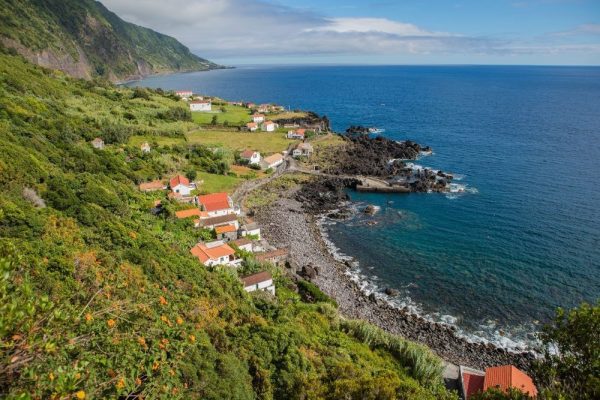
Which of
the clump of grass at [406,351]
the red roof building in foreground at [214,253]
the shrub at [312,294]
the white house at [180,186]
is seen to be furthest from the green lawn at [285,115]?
the clump of grass at [406,351]

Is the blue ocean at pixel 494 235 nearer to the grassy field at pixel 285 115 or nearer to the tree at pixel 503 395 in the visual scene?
the tree at pixel 503 395

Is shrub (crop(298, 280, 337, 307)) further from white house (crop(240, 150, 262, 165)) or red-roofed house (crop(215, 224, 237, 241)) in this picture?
white house (crop(240, 150, 262, 165))

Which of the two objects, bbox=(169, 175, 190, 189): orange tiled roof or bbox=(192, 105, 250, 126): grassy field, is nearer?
bbox=(169, 175, 190, 189): orange tiled roof

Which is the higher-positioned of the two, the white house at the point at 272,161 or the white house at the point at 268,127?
the white house at the point at 268,127

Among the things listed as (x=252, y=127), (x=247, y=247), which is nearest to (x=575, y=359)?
(x=247, y=247)

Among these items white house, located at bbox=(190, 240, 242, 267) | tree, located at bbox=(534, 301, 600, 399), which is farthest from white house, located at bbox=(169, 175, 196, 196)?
tree, located at bbox=(534, 301, 600, 399)

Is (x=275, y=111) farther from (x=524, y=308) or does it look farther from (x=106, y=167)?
(x=524, y=308)

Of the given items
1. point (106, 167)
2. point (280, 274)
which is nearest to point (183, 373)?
point (280, 274)
